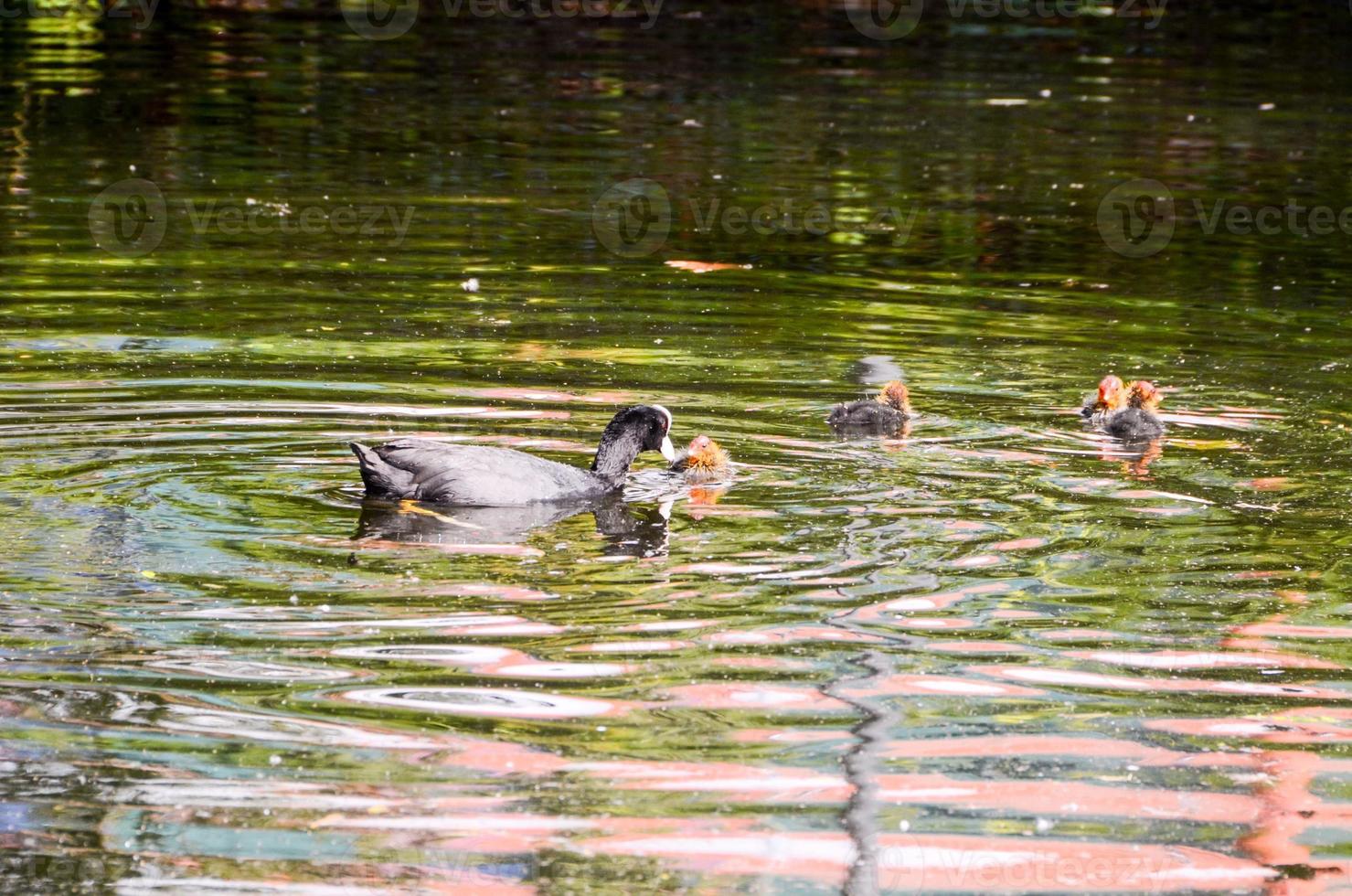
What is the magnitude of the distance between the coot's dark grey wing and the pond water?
0.39ft

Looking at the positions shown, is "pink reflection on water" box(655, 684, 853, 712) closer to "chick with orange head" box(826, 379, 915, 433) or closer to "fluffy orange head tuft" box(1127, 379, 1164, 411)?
"chick with orange head" box(826, 379, 915, 433)

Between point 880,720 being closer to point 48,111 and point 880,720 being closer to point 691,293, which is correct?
point 691,293

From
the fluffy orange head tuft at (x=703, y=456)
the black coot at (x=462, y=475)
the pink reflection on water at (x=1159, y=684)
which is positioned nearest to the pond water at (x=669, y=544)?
the pink reflection on water at (x=1159, y=684)

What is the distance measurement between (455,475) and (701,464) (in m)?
1.27

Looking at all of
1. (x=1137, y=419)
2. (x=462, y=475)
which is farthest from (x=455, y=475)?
(x=1137, y=419)

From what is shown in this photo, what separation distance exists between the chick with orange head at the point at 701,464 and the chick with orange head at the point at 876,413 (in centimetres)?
94

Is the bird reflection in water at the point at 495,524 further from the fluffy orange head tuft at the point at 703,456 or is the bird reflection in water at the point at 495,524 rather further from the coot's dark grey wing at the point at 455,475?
the fluffy orange head tuft at the point at 703,456

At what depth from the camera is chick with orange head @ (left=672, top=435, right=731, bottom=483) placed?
30.9ft

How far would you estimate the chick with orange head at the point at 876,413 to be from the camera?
1013 centimetres

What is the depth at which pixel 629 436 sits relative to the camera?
9.42 metres

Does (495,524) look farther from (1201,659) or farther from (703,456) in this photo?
(1201,659)

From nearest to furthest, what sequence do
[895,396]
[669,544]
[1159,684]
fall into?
[1159,684], [669,544], [895,396]

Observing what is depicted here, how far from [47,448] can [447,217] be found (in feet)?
25.6

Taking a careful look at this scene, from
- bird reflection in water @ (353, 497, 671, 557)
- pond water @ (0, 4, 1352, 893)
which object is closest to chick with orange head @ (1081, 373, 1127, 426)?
pond water @ (0, 4, 1352, 893)
